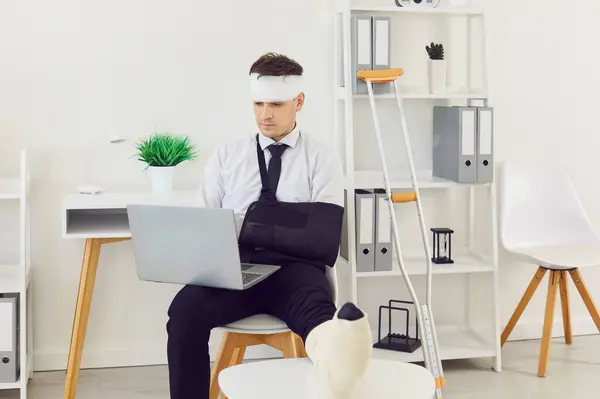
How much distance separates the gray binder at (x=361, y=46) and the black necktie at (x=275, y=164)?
56cm

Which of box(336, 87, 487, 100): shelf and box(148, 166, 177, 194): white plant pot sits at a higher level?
box(336, 87, 487, 100): shelf

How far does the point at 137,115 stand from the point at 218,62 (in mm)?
393

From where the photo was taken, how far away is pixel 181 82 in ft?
11.4

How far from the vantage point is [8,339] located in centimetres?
303

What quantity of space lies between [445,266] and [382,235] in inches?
12.8

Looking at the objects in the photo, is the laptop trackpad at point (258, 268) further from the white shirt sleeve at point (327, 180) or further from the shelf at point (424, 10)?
the shelf at point (424, 10)

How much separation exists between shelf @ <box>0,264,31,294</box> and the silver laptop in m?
0.71

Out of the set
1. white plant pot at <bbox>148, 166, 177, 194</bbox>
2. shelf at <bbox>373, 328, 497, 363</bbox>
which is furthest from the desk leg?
shelf at <bbox>373, 328, 497, 363</bbox>

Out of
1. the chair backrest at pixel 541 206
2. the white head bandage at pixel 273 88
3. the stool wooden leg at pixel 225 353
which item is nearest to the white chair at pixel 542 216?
the chair backrest at pixel 541 206

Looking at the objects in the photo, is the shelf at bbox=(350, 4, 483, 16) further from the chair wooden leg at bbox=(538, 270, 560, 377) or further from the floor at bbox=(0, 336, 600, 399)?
the floor at bbox=(0, 336, 600, 399)

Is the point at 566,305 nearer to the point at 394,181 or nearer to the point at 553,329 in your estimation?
the point at 553,329

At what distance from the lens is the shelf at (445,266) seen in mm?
3377

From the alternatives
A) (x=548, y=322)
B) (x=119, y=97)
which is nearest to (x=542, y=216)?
(x=548, y=322)

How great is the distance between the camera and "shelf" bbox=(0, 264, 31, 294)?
9.83 ft
